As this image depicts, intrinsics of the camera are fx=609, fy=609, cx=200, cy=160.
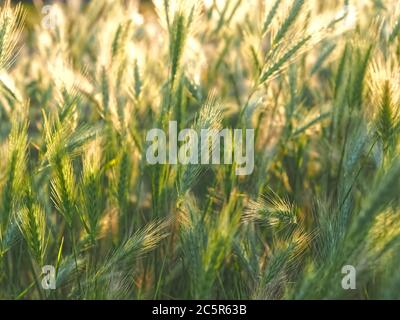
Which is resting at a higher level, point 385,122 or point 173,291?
point 385,122

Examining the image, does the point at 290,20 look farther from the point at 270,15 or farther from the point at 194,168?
the point at 194,168

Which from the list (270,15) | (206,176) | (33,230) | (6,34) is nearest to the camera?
(33,230)

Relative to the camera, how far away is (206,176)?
174 centimetres

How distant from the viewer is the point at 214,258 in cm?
85

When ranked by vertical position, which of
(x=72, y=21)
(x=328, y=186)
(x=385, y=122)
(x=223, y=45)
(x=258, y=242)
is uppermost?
(x=72, y=21)

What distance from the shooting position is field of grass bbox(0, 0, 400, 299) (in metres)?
0.94

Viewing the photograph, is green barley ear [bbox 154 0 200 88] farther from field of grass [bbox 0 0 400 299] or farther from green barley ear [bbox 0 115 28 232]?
green barley ear [bbox 0 115 28 232]

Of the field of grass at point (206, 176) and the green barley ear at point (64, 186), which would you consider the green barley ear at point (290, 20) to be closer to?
the field of grass at point (206, 176)

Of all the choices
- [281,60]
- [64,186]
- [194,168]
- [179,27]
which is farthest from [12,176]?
[281,60]

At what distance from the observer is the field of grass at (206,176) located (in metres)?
0.94

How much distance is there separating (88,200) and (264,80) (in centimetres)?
46

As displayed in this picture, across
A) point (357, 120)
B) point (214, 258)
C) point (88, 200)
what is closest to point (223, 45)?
point (357, 120)

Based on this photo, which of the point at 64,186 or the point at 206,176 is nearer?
the point at 64,186
